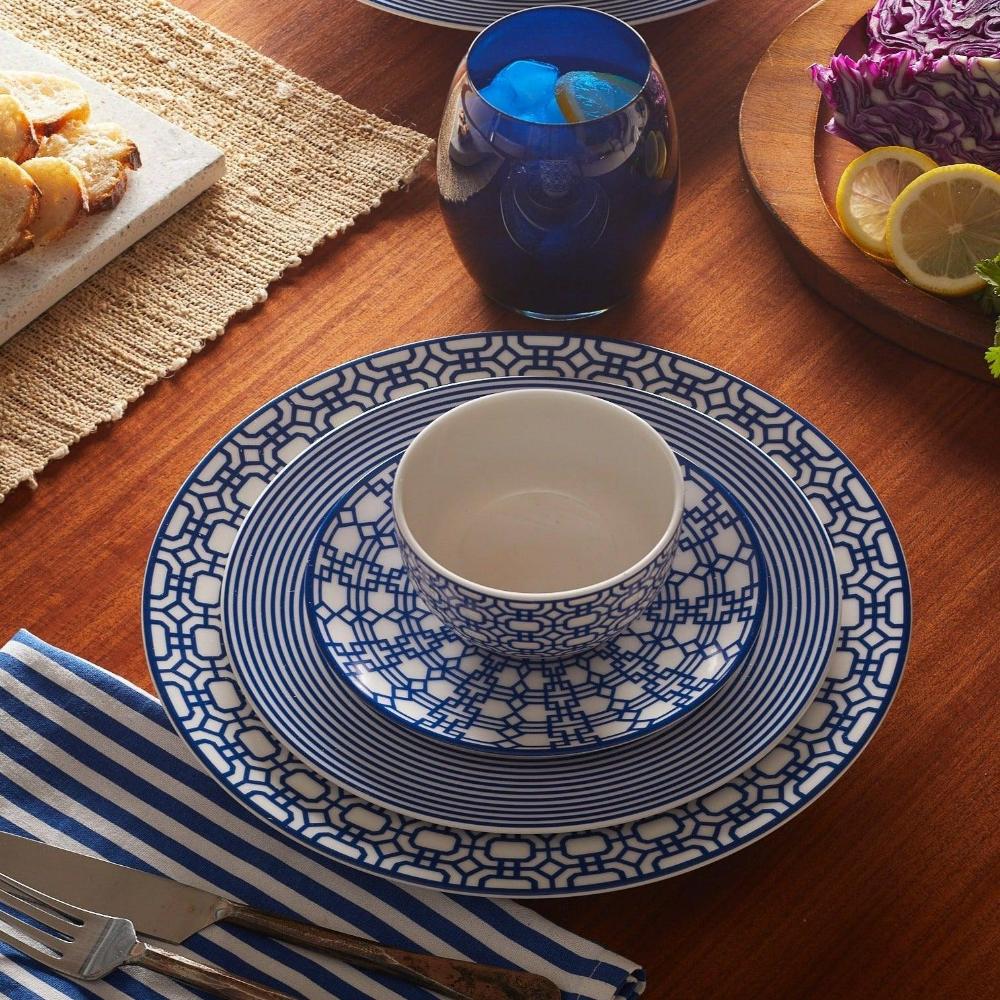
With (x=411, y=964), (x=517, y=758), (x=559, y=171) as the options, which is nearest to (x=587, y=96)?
(x=559, y=171)

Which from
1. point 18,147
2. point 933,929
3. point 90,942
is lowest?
point 933,929

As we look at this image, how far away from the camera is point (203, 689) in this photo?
Result: 67 centimetres

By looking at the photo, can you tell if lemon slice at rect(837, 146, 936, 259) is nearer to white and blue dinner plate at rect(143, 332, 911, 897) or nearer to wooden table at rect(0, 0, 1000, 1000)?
wooden table at rect(0, 0, 1000, 1000)

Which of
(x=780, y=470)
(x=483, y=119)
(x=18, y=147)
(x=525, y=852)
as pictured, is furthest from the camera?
(x=18, y=147)

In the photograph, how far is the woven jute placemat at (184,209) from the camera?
96 centimetres

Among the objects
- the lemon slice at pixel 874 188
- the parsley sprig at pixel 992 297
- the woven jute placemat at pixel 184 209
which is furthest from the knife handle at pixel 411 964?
the lemon slice at pixel 874 188

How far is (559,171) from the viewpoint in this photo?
842 millimetres

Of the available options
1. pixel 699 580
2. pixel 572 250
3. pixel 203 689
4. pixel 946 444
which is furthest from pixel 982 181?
pixel 203 689

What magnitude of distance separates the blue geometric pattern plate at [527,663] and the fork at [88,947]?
16 centimetres

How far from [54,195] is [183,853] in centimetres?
57

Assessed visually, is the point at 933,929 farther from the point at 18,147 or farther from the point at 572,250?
the point at 18,147

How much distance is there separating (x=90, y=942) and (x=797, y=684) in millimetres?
390

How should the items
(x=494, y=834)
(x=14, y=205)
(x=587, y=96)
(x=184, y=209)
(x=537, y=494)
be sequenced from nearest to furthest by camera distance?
1. (x=494, y=834)
2. (x=537, y=494)
3. (x=587, y=96)
4. (x=14, y=205)
5. (x=184, y=209)

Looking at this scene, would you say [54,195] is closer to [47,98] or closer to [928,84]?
[47,98]
